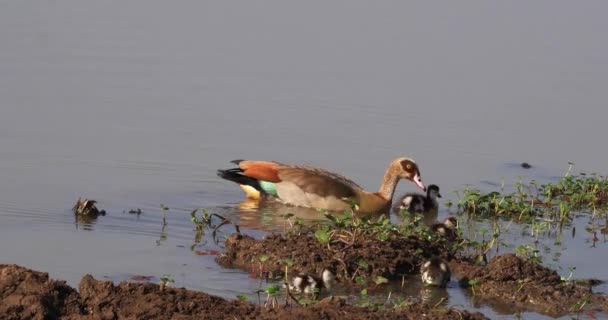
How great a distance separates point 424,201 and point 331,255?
331 cm

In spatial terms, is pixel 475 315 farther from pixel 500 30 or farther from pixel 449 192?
pixel 500 30

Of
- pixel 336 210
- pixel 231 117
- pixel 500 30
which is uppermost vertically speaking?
pixel 500 30

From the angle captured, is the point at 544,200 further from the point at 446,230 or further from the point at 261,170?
the point at 261,170

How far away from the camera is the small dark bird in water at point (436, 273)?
9578 mm

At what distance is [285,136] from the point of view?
14430mm

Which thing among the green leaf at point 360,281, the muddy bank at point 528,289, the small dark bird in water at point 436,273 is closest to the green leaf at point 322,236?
the green leaf at point 360,281

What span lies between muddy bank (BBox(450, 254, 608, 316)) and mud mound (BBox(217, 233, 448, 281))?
1.61 feet

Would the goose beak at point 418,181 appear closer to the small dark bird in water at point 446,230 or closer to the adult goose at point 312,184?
the adult goose at point 312,184

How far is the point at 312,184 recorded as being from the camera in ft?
42.8

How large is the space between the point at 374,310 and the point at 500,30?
12.4 meters

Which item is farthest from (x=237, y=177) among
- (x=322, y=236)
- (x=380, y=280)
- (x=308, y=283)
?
(x=308, y=283)

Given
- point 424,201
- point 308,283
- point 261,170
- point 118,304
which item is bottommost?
point 118,304

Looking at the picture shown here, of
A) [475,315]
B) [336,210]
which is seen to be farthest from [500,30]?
[475,315]

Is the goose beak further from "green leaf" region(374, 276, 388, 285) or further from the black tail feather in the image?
"green leaf" region(374, 276, 388, 285)
